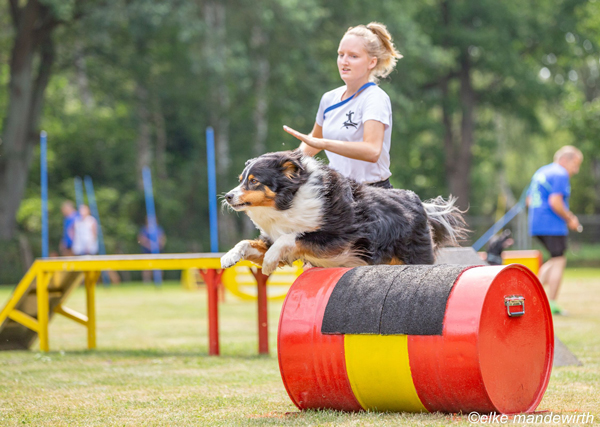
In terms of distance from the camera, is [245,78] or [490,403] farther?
[245,78]

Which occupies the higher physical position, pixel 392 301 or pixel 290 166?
pixel 290 166

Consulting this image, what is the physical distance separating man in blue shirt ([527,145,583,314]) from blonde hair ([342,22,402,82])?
5.21 metres

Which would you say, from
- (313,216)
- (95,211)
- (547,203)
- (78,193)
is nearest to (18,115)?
(78,193)

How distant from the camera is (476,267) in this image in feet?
11.7

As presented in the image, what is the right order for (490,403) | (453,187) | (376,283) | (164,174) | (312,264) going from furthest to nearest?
1. (453,187)
2. (164,174)
3. (312,264)
4. (376,283)
5. (490,403)

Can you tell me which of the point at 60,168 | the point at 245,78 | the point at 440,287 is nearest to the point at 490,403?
the point at 440,287

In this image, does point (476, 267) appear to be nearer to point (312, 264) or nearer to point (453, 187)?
point (312, 264)

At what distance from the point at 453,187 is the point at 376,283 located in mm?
26881

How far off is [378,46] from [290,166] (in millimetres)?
1007

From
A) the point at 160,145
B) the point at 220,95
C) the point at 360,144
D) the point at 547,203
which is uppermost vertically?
the point at 220,95

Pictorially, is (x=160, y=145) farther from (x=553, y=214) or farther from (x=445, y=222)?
(x=445, y=222)

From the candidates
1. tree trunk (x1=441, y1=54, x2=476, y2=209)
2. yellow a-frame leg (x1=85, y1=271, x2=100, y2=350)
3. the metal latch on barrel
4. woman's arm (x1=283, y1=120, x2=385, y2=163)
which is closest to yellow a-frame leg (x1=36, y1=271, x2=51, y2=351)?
yellow a-frame leg (x1=85, y1=271, x2=100, y2=350)

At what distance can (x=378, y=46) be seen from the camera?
14.5ft

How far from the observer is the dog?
390 cm
